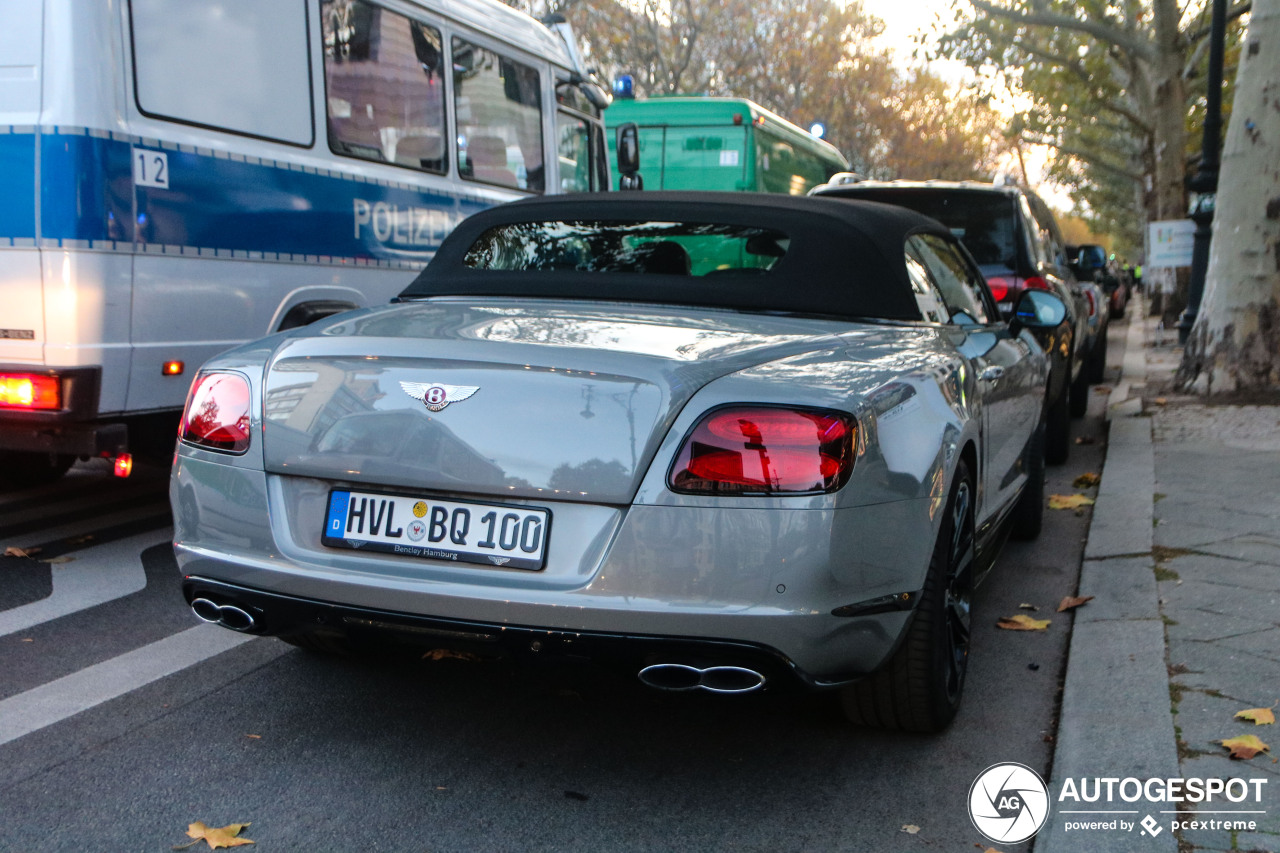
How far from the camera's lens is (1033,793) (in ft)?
10.7

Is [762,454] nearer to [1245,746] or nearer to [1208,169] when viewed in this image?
[1245,746]

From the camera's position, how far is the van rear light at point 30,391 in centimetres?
531

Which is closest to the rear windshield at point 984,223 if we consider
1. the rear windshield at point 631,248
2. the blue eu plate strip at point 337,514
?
the rear windshield at point 631,248

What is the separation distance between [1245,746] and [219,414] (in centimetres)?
271

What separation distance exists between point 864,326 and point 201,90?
347 cm

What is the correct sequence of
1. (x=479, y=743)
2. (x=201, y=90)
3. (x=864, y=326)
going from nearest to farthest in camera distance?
(x=479, y=743)
(x=864, y=326)
(x=201, y=90)

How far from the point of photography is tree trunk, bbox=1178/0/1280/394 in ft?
33.1

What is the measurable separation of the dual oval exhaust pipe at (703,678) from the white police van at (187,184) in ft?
10.9

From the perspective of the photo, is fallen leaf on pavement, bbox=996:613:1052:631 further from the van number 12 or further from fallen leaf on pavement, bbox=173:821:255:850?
the van number 12

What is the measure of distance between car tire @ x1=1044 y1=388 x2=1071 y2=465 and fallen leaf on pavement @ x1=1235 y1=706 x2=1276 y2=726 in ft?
14.5

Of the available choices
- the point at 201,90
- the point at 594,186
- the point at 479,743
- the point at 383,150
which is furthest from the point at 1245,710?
the point at 594,186

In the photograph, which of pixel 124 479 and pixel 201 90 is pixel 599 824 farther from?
pixel 124 479

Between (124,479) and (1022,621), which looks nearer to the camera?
(1022,621)

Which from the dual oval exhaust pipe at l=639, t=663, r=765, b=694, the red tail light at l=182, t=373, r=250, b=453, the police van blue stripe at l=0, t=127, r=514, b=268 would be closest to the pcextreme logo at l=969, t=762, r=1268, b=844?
the dual oval exhaust pipe at l=639, t=663, r=765, b=694
